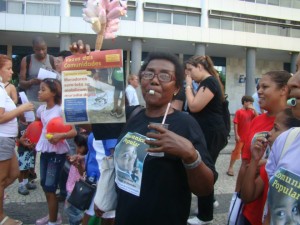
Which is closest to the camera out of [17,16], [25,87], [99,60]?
[99,60]

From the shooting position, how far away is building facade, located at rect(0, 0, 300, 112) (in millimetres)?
23719

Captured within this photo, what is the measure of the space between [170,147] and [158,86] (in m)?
0.54

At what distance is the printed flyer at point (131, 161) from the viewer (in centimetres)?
200

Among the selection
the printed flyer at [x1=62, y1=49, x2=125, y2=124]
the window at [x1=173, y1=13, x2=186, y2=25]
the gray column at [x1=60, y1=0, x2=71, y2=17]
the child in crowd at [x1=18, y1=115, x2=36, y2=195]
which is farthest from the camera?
the window at [x1=173, y1=13, x2=186, y2=25]

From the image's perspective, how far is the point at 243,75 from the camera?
31359 mm

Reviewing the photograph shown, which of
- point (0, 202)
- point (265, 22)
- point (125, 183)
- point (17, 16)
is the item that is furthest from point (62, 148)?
point (265, 22)

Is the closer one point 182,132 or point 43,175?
point 182,132

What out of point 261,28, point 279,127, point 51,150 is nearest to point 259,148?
point 279,127

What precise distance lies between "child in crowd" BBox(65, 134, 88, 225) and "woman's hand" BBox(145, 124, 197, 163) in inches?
80.4

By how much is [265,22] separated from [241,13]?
2.59m

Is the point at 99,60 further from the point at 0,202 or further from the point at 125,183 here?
the point at 0,202

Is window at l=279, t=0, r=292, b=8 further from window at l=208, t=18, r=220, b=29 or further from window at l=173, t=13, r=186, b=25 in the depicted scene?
window at l=173, t=13, r=186, b=25

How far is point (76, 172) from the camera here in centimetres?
380

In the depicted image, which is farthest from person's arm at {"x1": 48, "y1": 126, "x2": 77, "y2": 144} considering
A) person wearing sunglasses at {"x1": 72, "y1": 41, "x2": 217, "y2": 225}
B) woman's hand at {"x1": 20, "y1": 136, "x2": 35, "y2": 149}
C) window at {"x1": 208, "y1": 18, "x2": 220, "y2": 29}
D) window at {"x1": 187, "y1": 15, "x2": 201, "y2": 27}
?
window at {"x1": 208, "y1": 18, "x2": 220, "y2": 29}
